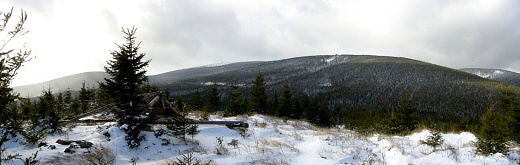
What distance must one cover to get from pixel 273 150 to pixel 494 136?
5.95 meters

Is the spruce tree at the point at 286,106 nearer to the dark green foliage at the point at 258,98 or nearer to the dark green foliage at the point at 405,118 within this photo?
the dark green foliage at the point at 258,98

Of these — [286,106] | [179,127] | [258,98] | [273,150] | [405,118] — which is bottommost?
[405,118]

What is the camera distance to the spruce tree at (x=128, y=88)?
1042 cm

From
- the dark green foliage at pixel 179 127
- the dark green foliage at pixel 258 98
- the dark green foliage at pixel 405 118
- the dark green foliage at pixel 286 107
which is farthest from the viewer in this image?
the dark green foliage at pixel 286 107

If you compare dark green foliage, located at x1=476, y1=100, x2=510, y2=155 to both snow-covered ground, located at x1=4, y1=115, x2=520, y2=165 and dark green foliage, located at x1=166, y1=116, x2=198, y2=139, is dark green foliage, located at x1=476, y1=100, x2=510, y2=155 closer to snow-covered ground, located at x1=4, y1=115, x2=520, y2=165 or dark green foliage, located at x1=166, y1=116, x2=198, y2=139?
snow-covered ground, located at x1=4, y1=115, x2=520, y2=165

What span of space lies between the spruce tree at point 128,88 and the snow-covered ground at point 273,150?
0.48 meters

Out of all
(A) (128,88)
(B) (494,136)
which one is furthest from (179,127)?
(B) (494,136)

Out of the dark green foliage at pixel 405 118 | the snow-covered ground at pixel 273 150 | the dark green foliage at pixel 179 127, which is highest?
the dark green foliage at pixel 179 127

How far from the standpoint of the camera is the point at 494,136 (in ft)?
26.4

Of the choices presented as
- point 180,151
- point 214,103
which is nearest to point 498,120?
point 180,151

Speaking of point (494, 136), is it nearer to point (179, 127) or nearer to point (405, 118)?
point (179, 127)

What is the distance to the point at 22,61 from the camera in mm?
5637

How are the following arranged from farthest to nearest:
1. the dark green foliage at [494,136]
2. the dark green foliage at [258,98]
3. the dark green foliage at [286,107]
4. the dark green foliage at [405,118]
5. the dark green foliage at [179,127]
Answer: the dark green foliage at [286,107] < the dark green foliage at [258,98] < the dark green foliage at [405,118] < the dark green foliage at [179,127] < the dark green foliage at [494,136]

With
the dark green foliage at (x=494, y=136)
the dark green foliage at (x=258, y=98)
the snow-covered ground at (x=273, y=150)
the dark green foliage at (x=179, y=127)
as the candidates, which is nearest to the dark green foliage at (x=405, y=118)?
the dark green foliage at (x=258, y=98)
